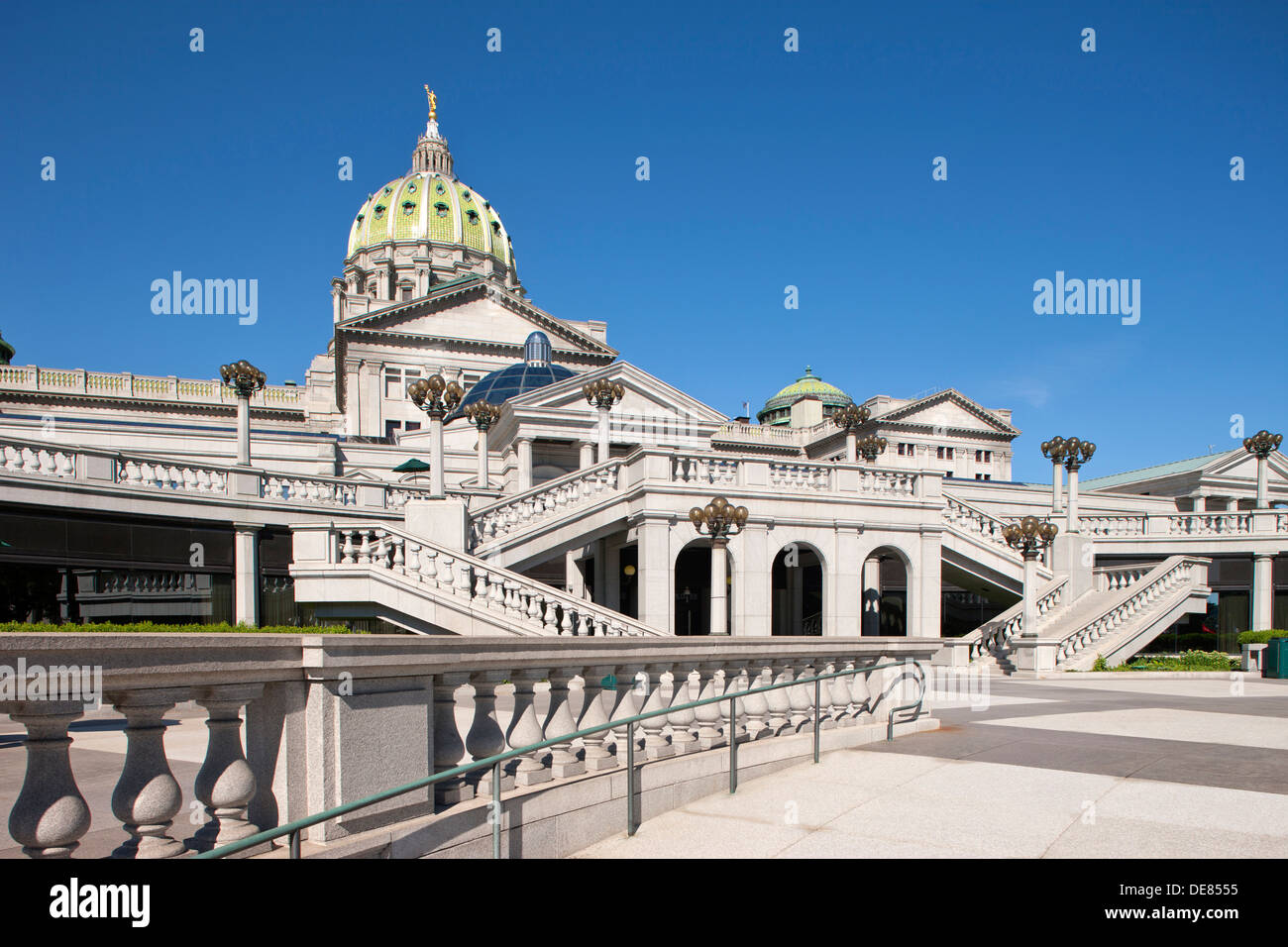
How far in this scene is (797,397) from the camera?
377ft

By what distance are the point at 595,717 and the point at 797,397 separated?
109m

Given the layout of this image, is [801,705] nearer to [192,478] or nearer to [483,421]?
[192,478]

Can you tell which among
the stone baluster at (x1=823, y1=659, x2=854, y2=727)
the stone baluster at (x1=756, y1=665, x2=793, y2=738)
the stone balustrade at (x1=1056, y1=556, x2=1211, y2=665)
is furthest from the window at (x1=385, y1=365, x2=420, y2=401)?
the stone baluster at (x1=756, y1=665, x2=793, y2=738)

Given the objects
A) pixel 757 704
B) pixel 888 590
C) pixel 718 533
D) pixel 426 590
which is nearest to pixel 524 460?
pixel 888 590

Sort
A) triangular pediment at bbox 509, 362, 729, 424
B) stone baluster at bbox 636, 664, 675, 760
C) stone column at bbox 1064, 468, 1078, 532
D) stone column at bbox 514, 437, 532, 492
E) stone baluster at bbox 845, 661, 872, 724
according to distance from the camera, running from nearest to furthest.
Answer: stone baluster at bbox 636, 664, 675, 760 < stone baluster at bbox 845, 661, 872, 724 < stone column at bbox 1064, 468, 1078, 532 < stone column at bbox 514, 437, 532, 492 < triangular pediment at bbox 509, 362, 729, 424

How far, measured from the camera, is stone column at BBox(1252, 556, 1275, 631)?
36.8 m

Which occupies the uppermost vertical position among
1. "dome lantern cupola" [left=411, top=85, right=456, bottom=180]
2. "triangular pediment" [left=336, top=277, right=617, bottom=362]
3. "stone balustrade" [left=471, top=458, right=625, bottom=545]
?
"dome lantern cupola" [left=411, top=85, right=456, bottom=180]

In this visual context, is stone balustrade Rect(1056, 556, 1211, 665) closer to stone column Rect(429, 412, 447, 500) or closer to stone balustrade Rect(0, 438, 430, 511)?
stone column Rect(429, 412, 447, 500)

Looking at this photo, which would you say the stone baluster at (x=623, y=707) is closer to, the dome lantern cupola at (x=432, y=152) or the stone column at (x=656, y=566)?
the stone column at (x=656, y=566)

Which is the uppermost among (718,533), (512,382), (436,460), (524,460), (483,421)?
(512,382)

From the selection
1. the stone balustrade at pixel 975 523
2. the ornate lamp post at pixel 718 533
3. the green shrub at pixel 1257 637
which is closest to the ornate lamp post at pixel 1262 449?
the green shrub at pixel 1257 637

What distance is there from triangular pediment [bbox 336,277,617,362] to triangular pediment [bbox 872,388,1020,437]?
28608mm

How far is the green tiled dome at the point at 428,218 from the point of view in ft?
405

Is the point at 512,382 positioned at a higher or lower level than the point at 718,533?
higher
